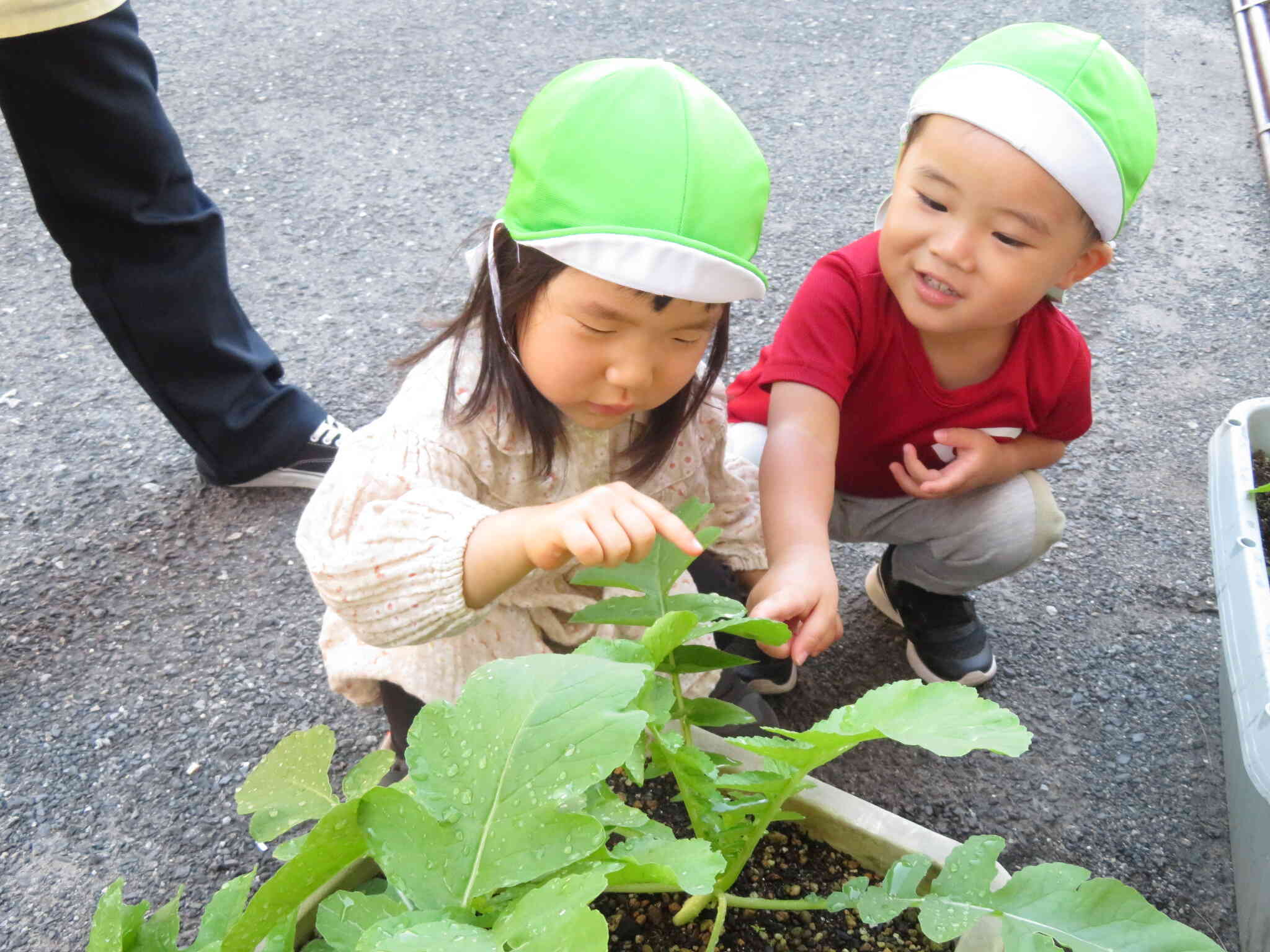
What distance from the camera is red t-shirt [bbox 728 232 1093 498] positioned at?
46.2 inches

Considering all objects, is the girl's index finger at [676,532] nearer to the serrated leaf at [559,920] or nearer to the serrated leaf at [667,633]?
the serrated leaf at [667,633]

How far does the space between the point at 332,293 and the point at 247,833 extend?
1147 millimetres

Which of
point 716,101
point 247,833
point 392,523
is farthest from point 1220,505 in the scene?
point 247,833

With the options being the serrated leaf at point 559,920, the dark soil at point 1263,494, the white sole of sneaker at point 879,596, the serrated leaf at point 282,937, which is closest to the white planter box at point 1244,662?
the dark soil at point 1263,494

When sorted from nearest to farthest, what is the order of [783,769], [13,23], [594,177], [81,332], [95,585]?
[783,769]
[594,177]
[13,23]
[95,585]
[81,332]

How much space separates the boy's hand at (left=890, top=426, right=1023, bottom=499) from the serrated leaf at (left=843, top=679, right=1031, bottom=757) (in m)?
0.59

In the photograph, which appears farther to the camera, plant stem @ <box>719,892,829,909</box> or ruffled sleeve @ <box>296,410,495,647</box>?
ruffled sleeve @ <box>296,410,495,647</box>

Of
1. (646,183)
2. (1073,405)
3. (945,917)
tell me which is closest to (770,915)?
(945,917)

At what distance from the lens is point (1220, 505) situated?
112cm

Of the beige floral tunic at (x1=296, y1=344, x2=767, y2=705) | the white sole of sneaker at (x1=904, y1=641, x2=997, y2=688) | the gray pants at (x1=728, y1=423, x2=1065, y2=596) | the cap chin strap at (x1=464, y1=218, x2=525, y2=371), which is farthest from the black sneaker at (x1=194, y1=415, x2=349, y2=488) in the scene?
Answer: the white sole of sneaker at (x1=904, y1=641, x2=997, y2=688)

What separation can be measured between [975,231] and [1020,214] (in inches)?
1.6

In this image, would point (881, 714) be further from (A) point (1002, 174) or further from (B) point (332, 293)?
→ (B) point (332, 293)

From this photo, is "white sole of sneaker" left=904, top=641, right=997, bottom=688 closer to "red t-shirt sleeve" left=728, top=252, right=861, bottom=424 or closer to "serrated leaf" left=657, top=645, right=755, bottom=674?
"red t-shirt sleeve" left=728, top=252, right=861, bottom=424

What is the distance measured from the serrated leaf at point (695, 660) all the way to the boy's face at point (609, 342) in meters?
0.22
